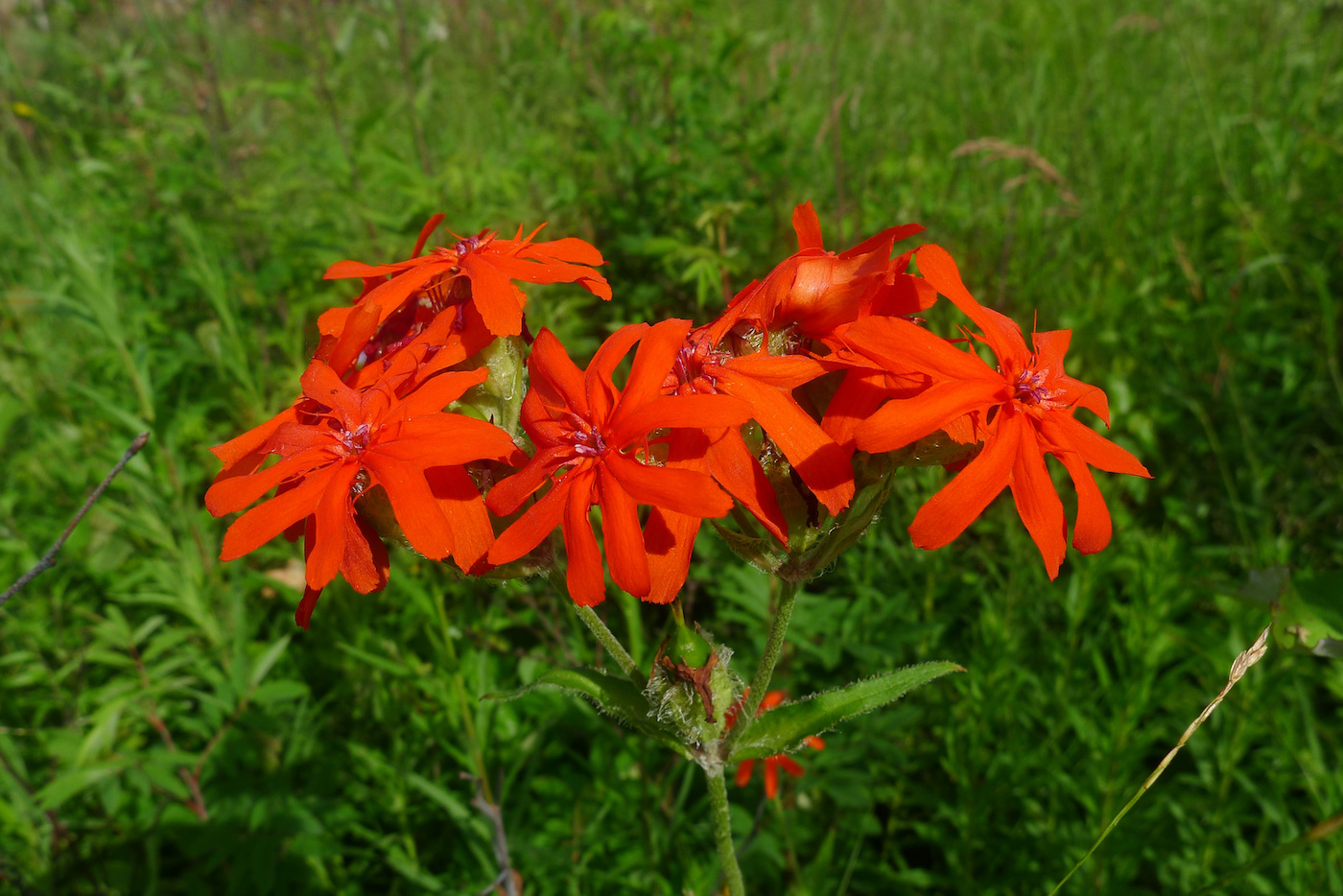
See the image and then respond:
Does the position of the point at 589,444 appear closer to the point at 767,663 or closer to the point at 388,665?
the point at 767,663

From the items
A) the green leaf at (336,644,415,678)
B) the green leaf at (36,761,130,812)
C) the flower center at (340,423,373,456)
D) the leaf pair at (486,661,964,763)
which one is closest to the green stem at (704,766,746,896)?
the leaf pair at (486,661,964,763)

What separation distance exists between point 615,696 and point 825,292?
2.82 ft

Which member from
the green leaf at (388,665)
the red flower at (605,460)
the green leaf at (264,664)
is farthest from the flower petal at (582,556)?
the green leaf at (264,664)

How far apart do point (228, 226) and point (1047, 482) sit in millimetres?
4386

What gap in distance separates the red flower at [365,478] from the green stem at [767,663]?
0.55m

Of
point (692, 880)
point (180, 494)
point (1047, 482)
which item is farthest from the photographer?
point (180, 494)

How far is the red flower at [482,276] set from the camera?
142cm

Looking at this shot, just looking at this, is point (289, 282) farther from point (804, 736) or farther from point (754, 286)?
point (804, 736)

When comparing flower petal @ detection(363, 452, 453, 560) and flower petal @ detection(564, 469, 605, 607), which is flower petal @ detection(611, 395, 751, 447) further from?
flower petal @ detection(363, 452, 453, 560)

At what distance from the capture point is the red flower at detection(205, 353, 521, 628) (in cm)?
119

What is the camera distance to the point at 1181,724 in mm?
2293

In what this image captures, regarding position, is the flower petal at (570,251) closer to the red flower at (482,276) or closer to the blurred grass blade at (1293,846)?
the red flower at (482,276)

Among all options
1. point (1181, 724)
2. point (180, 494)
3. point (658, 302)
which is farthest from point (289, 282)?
point (1181, 724)

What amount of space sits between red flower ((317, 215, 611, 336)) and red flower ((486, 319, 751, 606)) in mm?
147
